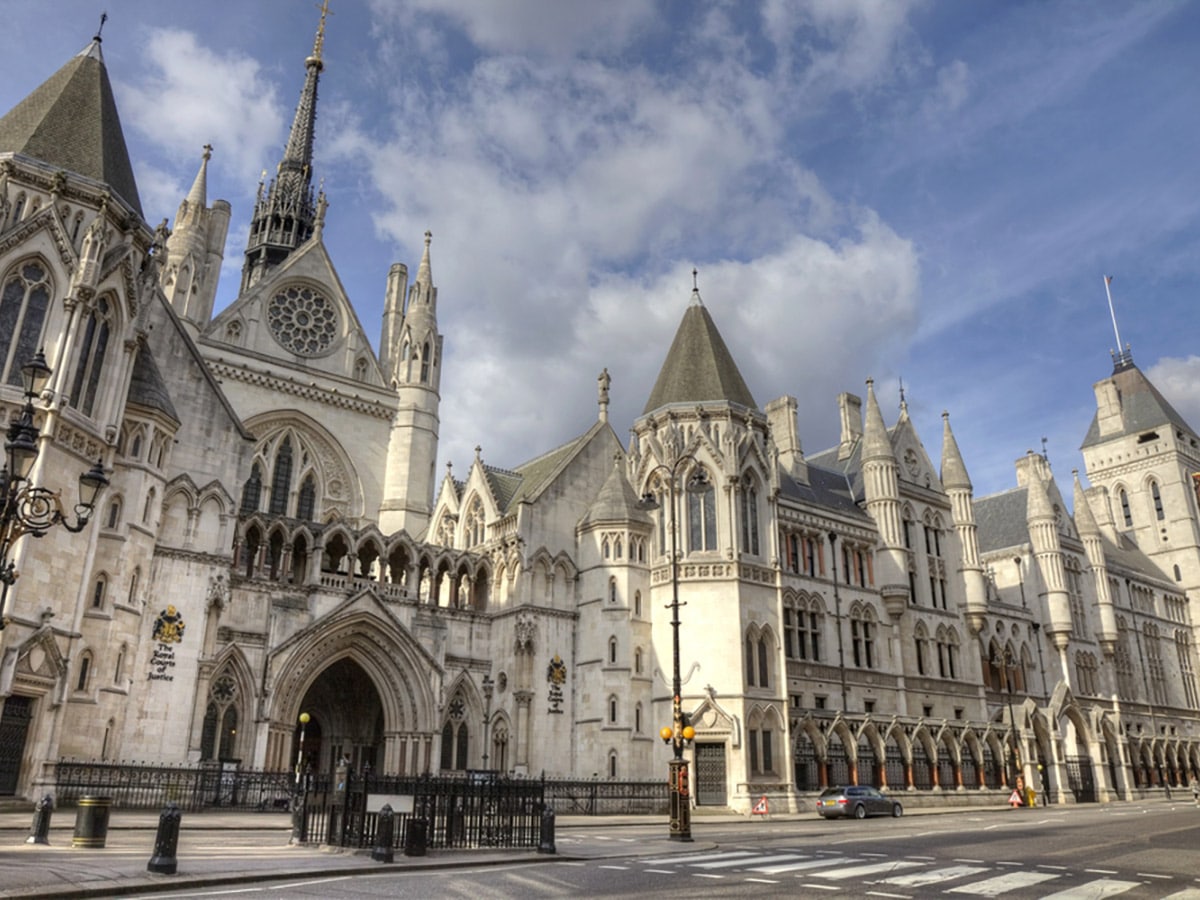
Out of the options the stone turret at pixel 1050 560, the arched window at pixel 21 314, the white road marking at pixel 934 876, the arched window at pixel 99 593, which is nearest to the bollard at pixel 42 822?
the arched window at pixel 99 593

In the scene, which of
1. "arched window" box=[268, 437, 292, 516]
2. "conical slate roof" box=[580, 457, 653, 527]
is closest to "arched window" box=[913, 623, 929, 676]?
"conical slate roof" box=[580, 457, 653, 527]

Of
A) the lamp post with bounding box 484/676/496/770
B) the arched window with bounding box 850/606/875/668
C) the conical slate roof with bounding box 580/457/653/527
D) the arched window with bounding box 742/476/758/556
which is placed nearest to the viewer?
the lamp post with bounding box 484/676/496/770

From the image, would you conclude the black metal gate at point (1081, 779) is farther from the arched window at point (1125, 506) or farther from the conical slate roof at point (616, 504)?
the arched window at point (1125, 506)

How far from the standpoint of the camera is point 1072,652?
5084cm

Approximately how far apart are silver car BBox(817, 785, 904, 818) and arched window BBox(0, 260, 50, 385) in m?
26.1

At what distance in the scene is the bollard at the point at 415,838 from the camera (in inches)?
543

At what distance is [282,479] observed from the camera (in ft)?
123

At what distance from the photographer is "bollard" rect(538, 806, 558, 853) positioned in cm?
1481

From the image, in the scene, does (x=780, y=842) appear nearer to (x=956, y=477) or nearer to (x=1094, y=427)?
(x=956, y=477)

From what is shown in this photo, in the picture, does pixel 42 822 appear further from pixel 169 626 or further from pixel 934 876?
pixel 169 626

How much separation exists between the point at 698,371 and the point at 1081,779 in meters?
29.6

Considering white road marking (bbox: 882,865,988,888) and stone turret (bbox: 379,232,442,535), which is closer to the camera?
white road marking (bbox: 882,865,988,888)

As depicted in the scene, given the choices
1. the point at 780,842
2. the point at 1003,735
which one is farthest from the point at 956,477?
the point at 780,842

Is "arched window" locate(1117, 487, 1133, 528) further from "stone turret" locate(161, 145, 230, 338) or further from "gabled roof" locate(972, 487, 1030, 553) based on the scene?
"stone turret" locate(161, 145, 230, 338)
